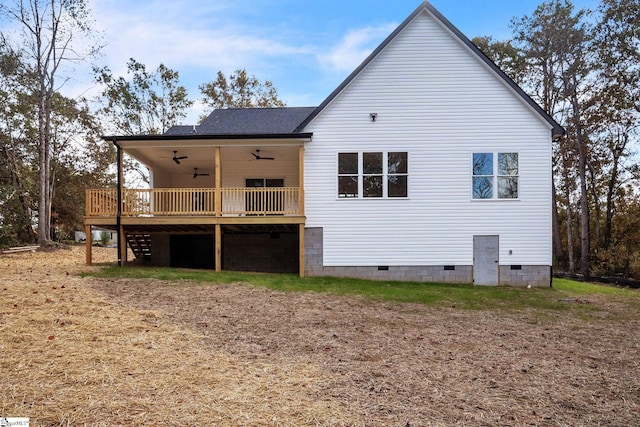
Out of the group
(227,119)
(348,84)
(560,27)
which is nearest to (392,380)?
(348,84)

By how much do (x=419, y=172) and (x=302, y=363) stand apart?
9.48 m

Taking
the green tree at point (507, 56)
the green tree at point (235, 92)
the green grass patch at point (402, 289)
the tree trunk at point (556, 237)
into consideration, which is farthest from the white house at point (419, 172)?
the green tree at point (235, 92)

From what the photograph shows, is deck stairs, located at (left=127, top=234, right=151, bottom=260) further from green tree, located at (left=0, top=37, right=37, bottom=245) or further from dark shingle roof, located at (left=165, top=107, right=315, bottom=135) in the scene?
green tree, located at (left=0, top=37, right=37, bottom=245)

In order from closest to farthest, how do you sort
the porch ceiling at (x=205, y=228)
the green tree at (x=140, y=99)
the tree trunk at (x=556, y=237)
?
the porch ceiling at (x=205, y=228) → the tree trunk at (x=556, y=237) → the green tree at (x=140, y=99)

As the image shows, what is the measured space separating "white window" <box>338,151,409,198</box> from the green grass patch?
290 centimetres

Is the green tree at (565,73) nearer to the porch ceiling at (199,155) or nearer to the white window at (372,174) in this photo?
the white window at (372,174)

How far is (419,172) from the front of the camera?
43.7 feet

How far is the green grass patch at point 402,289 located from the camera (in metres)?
10.1

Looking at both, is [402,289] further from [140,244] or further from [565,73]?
[565,73]

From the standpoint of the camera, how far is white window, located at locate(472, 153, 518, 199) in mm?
13250

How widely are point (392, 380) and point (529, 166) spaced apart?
11133mm

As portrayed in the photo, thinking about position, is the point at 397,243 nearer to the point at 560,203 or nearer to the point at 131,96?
the point at 560,203

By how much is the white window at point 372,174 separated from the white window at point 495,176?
91.7 inches

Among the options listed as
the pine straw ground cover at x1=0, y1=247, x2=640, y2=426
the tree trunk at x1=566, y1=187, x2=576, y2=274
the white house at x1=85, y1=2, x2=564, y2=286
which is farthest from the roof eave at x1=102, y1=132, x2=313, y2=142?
the tree trunk at x1=566, y1=187, x2=576, y2=274
